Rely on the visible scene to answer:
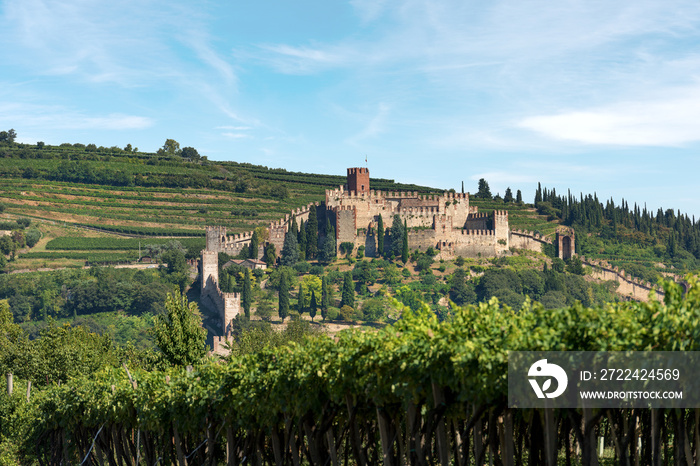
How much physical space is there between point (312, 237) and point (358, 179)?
569 inches

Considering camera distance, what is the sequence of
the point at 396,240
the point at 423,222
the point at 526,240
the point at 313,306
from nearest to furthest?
the point at 313,306, the point at 396,240, the point at 423,222, the point at 526,240

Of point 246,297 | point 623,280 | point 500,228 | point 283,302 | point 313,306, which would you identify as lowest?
point 313,306

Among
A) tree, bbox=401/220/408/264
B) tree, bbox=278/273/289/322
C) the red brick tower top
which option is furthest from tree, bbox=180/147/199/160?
tree, bbox=278/273/289/322

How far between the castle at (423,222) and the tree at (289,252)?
19.1 ft

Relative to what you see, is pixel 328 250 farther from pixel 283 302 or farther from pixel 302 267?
pixel 283 302

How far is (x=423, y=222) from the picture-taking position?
10444 centimetres

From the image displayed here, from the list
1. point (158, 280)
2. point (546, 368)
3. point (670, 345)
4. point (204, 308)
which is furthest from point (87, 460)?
point (158, 280)

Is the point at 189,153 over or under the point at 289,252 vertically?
over

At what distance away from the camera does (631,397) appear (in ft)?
34.6

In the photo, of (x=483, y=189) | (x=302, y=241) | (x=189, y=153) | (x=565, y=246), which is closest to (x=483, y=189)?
(x=483, y=189)

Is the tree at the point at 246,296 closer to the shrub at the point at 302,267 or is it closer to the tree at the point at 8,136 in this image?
the shrub at the point at 302,267

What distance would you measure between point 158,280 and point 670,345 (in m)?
88.6

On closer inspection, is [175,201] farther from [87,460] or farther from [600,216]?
[87,460]

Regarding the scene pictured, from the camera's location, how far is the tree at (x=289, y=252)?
97500 mm
